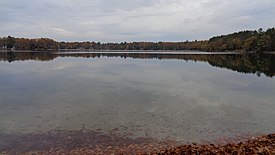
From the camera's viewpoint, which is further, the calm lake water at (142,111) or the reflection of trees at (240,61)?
the reflection of trees at (240,61)

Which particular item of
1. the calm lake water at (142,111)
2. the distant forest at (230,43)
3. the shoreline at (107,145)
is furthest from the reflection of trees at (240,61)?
the shoreline at (107,145)

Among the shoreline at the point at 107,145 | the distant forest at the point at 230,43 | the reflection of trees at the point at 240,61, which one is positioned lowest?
the shoreline at the point at 107,145

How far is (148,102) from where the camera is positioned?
51.9ft

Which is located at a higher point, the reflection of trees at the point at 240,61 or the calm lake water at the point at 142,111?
the reflection of trees at the point at 240,61

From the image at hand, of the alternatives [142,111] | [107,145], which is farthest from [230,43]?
[107,145]

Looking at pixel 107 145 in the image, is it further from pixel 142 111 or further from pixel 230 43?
pixel 230 43

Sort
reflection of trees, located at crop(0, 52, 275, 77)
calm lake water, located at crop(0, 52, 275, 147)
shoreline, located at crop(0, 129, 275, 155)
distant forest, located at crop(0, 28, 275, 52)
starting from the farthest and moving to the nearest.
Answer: distant forest, located at crop(0, 28, 275, 52) → reflection of trees, located at crop(0, 52, 275, 77) → calm lake water, located at crop(0, 52, 275, 147) → shoreline, located at crop(0, 129, 275, 155)

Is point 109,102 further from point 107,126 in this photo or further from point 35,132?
point 35,132

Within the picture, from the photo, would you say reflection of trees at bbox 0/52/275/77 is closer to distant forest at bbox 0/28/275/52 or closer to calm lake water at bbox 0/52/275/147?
distant forest at bbox 0/28/275/52

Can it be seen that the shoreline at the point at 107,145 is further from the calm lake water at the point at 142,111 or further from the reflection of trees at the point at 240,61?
the reflection of trees at the point at 240,61

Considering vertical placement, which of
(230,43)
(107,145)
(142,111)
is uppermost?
(230,43)

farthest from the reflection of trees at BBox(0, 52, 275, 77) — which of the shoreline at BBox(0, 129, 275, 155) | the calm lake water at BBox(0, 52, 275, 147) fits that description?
the shoreline at BBox(0, 129, 275, 155)

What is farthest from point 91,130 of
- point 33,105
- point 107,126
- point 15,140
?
point 33,105

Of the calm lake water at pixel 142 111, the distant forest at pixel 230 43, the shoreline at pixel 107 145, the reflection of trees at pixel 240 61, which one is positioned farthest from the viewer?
the distant forest at pixel 230 43
